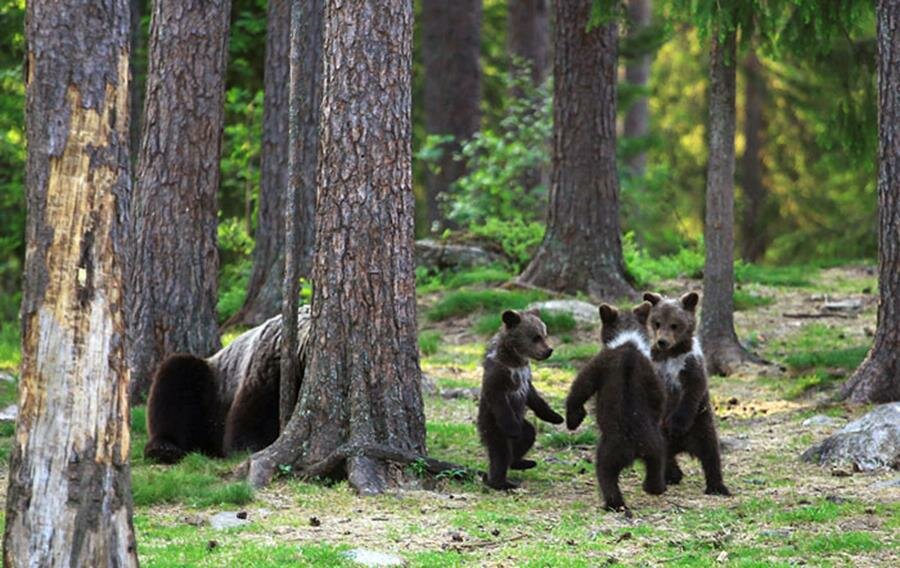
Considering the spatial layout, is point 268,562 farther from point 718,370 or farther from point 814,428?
point 718,370

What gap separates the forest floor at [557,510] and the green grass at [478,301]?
11.5 feet

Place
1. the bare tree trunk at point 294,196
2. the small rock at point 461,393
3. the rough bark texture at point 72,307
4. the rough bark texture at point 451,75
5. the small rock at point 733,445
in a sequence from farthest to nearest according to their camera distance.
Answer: the rough bark texture at point 451,75
the small rock at point 461,393
the small rock at point 733,445
the bare tree trunk at point 294,196
the rough bark texture at point 72,307

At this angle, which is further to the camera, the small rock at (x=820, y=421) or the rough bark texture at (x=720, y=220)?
the rough bark texture at (x=720, y=220)

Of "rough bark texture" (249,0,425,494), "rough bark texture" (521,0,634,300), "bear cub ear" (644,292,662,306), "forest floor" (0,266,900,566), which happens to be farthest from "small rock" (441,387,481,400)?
"rough bark texture" (521,0,634,300)

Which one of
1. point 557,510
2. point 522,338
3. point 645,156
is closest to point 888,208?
point 522,338

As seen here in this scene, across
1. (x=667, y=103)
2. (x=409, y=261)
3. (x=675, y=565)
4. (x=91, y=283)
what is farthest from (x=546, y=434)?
(x=667, y=103)

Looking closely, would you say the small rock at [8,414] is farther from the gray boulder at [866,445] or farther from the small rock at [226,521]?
the gray boulder at [866,445]

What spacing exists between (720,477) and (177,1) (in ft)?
22.5

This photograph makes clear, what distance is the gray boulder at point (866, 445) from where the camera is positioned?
34.2ft

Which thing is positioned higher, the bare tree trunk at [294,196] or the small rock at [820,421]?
the bare tree trunk at [294,196]

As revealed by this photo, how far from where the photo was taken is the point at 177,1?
12992 millimetres

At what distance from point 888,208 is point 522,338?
4100 mm

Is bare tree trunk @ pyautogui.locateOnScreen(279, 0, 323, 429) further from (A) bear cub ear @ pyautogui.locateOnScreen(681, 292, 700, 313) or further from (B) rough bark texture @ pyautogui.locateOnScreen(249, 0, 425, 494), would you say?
(A) bear cub ear @ pyautogui.locateOnScreen(681, 292, 700, 313)

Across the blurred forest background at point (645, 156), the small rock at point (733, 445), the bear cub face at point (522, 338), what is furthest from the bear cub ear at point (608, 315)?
the blurred forest background at point (645, 156)
